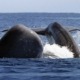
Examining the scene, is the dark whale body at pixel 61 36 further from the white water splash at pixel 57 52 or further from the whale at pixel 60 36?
the white water splash at pixel 57 52

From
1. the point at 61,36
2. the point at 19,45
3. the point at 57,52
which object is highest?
the point at 61,36

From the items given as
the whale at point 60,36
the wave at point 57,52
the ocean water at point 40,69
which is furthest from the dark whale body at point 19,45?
the whale at point 60,36

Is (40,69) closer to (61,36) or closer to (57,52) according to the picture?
(57,52)

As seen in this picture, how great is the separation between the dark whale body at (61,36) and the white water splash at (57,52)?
303mm

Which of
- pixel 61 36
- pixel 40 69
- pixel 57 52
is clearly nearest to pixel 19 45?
pixel 57 52

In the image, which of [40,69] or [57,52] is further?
[57,52]

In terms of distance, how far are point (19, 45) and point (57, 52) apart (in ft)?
12.7

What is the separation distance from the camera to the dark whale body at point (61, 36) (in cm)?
3158

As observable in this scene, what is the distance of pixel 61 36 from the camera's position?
32.4 meters

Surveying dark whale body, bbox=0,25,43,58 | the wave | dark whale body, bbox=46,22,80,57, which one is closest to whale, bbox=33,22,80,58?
dark whale body, bbox=46,22,80,57

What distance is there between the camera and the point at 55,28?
3297 cm

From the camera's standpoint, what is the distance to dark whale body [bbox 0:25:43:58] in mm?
28281

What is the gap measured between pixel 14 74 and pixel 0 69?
5.28 ft

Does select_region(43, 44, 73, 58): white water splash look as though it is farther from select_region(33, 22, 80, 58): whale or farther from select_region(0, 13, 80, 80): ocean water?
select_region(0, 13, 80, 80): ocean water
